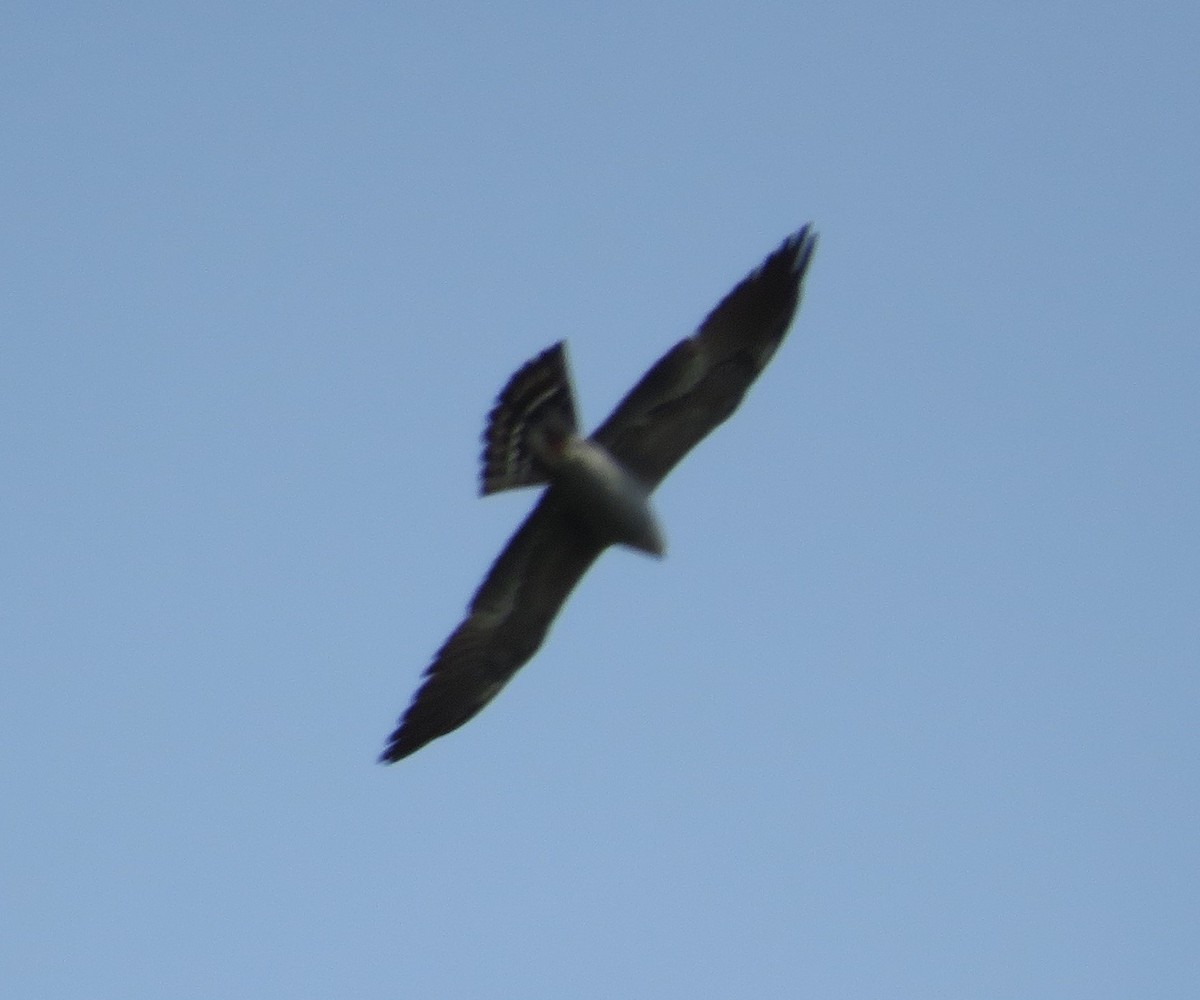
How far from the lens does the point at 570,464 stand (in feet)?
35.4

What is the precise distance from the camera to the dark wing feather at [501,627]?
37.4ft

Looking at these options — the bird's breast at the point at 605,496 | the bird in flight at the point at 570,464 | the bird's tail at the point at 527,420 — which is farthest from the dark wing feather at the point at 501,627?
the bird's tail at the point at 527,420

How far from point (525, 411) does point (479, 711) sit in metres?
2.24

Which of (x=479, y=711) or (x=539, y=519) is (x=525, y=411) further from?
(x=479, y=711)

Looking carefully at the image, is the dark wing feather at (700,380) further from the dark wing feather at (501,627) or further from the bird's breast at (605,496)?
the dark wing feather at (501,627)

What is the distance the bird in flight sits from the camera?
10758mm

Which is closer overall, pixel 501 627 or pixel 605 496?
pixel 605 496

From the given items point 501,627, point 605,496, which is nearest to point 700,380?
point 605,496

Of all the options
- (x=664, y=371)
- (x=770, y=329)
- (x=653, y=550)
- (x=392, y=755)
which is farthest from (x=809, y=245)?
(x=392, y=755)

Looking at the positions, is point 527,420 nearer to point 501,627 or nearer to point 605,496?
point 605,496

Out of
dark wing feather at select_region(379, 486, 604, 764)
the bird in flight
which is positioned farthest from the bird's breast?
dark wing feather at select_region(379, 486, 604, 764)

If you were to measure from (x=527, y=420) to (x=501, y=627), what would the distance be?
1.66 meters

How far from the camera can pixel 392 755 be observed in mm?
11336

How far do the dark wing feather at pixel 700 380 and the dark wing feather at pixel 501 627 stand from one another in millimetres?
701
